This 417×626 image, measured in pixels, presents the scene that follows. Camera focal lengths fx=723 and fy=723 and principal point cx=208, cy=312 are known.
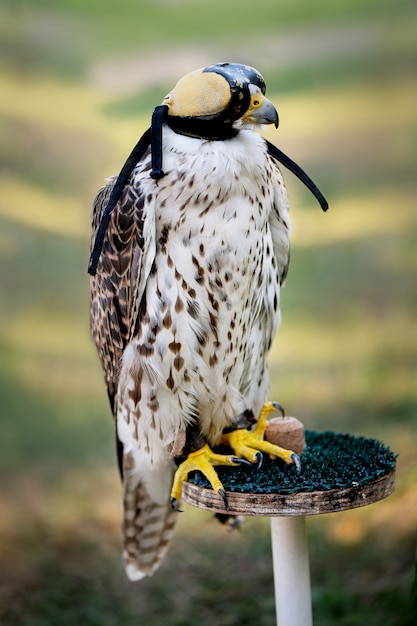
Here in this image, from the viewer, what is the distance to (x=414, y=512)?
345 centimetres

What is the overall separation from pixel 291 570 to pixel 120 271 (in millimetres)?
917

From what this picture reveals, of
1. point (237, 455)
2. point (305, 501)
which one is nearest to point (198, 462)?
point (237, 455)

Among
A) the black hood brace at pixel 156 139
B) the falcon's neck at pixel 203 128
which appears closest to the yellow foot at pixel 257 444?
the black hood brace at pixel 156 139

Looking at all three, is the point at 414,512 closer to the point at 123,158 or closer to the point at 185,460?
the point at 185,460

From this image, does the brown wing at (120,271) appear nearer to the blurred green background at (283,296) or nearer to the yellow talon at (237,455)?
the yellow talon at (237,455)

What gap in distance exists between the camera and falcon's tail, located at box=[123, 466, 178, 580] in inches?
92.5

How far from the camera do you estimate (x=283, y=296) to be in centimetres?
324

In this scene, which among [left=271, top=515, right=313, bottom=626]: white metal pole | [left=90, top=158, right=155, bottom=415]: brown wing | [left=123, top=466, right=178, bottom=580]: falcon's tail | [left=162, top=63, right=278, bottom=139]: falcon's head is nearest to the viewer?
[left=162, top=63, right=278, bottom=139]: falcon's head

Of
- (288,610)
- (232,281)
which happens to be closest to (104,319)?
(232,281)

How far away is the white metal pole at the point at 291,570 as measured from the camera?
1.91 metres

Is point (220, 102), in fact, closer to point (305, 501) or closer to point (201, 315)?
point (201, 315)

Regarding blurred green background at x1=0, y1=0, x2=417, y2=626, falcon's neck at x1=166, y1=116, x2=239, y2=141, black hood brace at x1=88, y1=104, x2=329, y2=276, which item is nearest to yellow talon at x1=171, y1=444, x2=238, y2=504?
black hood brace at x1=88, y1=104, x2=329, y2=276

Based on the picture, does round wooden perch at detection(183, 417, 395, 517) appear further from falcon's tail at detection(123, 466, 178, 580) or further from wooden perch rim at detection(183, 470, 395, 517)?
falcon's tail at detection(123, 466, 178, 580)

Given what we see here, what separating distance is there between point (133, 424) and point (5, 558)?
5.41ft
